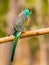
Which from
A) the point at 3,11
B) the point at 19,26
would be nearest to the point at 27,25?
the point at 3,11

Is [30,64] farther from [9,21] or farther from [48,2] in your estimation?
[48,2]

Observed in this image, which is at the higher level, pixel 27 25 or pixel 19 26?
pixel 19 26

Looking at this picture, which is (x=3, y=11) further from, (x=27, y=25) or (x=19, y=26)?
(x=19, y=26)

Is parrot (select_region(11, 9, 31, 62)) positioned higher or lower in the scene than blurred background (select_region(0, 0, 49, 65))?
higher

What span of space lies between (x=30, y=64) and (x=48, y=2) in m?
1.92

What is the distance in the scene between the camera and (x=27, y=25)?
4.05 m

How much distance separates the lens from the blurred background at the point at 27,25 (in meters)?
4.18

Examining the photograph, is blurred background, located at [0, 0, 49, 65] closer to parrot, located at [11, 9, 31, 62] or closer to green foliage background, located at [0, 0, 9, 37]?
green foliage background, located at [0, 0, 9, 37]

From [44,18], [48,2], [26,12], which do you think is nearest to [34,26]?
[44,18]

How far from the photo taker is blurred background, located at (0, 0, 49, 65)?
4.18 metres

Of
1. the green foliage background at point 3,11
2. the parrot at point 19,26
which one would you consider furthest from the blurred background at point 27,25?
the parrot at point 19,26

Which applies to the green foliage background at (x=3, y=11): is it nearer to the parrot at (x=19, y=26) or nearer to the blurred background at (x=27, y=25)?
the blurred background at (x=27, y=25)

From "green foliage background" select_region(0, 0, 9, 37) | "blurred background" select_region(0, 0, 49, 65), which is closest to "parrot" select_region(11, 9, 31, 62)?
"blurred background" select_region(0, 0, 49, 65)

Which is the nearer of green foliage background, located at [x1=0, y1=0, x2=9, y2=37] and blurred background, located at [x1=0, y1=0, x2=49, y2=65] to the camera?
green foliage background, located at [x1=0, y1=0, x2=9, y2=37]
